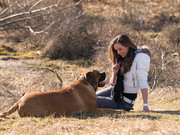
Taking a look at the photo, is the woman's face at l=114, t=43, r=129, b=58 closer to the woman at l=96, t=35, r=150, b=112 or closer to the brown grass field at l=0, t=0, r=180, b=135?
the woman at l=96, t=35, r=150, b=112

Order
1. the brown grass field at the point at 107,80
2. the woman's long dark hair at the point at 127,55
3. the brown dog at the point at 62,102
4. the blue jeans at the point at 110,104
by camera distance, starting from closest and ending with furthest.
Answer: the brown grass field at the point at 107,80 → the brown dog at the point at 62,102 → the woman's long dark hair at the point at 127,55 → the blue jeans at the point at 110,104

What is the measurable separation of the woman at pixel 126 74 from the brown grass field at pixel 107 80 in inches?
14.5

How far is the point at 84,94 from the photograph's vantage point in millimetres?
5055

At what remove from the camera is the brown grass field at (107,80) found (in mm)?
4004

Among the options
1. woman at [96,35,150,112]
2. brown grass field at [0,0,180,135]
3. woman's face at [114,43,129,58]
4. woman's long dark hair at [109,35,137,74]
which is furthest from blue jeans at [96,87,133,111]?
woman's face at [114,43,129,58]

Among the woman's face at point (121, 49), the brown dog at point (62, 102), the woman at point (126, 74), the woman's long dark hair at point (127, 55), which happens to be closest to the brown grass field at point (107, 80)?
the brown dog at point (62, 102)

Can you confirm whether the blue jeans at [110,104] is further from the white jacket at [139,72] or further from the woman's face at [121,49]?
the woman's face at [121,49]

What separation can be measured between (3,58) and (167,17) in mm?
13708

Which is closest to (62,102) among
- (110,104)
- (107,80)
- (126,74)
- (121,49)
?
(110,104)

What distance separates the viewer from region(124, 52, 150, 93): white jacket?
16.3 ft

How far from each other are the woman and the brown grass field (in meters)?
0.37

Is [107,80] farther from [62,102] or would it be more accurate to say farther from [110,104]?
[62,102]

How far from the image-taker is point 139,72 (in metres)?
4.98

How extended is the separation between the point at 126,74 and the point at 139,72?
299mm
